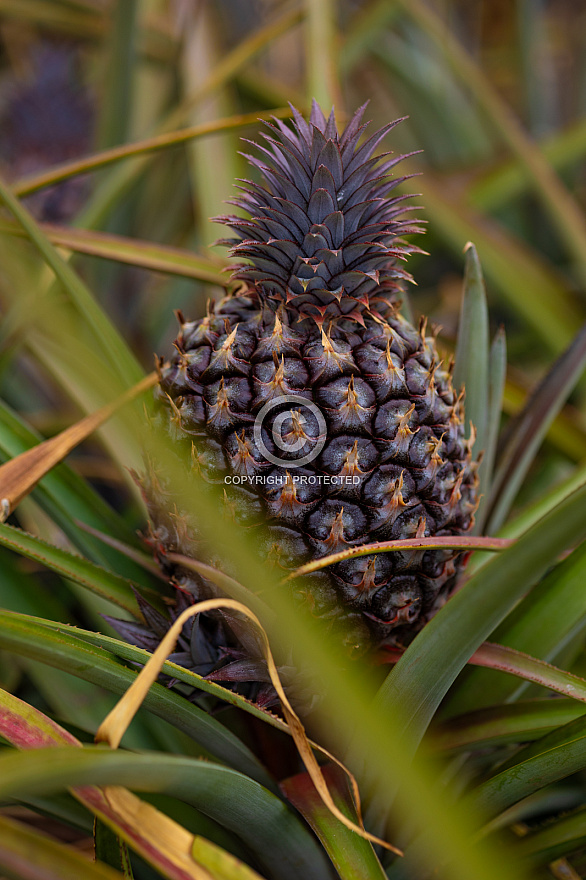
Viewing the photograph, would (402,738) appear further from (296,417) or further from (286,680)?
(296,417)

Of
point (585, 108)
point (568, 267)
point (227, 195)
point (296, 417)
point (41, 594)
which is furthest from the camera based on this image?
point (585, 108)

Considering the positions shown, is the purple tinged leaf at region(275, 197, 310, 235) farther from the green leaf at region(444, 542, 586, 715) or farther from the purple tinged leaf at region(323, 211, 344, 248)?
the green leaf at region(444, 542, 586, 715)

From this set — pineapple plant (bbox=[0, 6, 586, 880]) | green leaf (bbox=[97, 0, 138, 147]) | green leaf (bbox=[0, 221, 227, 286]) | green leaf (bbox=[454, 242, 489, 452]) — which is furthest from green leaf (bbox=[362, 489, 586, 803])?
green leaf (bbox=[97, 0, 138, 147])

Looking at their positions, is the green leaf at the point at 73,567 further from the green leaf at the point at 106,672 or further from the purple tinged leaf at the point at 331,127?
the purple tinged leaf at the point at 331,127

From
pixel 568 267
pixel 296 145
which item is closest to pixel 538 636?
pixel 296 145

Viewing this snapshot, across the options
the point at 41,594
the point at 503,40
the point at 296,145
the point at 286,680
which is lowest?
the point at 41,594

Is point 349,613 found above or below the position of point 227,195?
below
